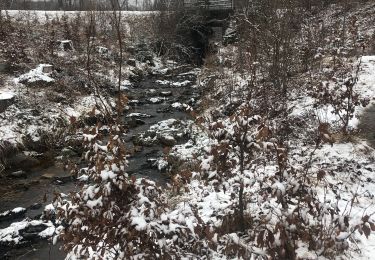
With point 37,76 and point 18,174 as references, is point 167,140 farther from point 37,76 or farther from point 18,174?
point 37,76

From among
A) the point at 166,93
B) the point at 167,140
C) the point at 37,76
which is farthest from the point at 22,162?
the point at 166,93

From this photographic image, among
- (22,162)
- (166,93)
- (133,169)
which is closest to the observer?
(133,169)

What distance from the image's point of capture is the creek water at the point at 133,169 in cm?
611

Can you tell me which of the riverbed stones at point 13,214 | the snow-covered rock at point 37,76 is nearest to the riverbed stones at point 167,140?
the riverbed stones at point 13,214

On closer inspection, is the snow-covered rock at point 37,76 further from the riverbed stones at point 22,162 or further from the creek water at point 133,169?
the riverbed stones at point 22,162

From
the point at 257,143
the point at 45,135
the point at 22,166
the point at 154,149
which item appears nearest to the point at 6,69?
the point at 45,135

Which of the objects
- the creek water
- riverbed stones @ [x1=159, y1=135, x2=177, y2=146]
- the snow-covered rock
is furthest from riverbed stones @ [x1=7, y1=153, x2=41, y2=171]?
the snow-covered rock

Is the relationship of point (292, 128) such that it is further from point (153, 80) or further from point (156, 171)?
point (153, 80)

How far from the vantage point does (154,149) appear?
10.3m

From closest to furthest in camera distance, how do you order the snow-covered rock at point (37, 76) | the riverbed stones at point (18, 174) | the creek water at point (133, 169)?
the creek water at point (133, 169) → the riverbed stones at point (18, 174) → the snow-covered rock at point (37, 76)

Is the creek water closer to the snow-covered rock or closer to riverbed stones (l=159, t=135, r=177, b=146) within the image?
riverbed stones (l=159, t=135, r=177, b=146)

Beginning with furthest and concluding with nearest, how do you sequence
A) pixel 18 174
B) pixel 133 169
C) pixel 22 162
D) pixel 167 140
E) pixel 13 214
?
pixel 167 140 < pixel 22 162 < pixel 133 169 < pixel 18 174 < pixel 13 214

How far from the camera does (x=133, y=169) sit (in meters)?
9.12

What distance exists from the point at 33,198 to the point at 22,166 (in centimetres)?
167
